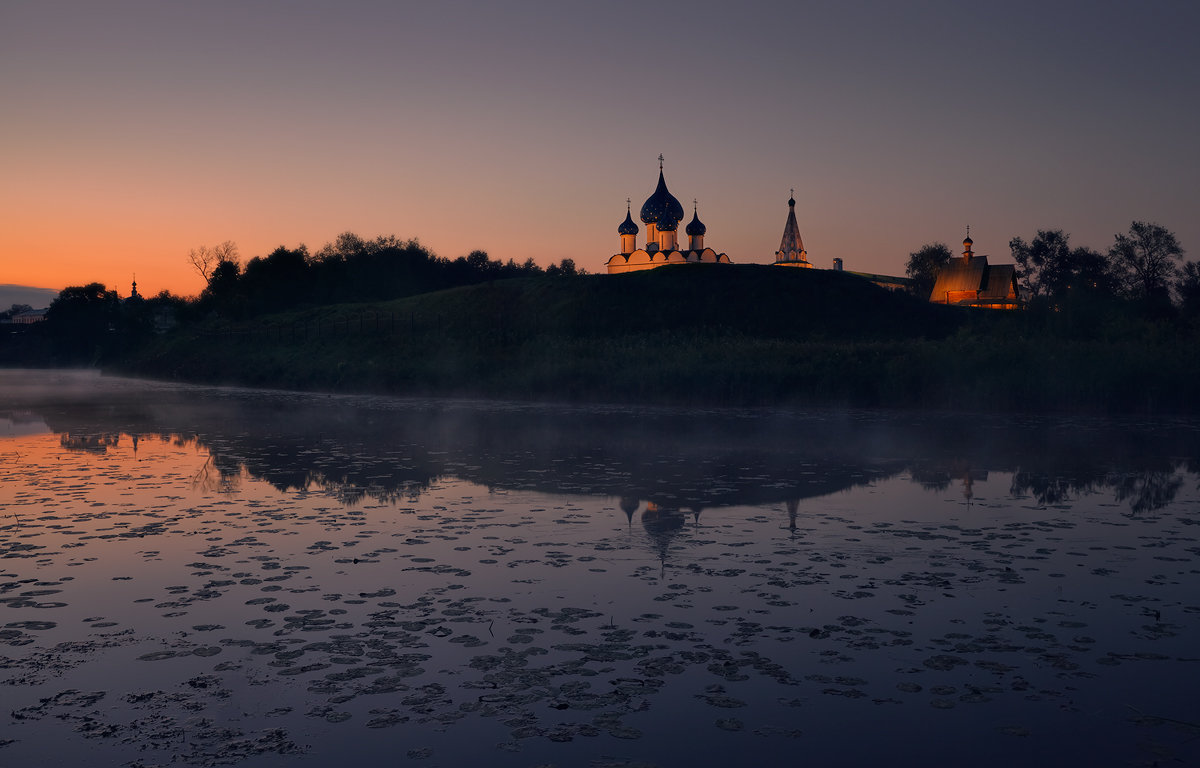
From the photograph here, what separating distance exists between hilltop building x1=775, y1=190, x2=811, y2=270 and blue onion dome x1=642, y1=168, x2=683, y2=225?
32.1 metres

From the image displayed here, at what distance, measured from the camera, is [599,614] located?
350 inches

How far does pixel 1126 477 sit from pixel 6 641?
1858cm

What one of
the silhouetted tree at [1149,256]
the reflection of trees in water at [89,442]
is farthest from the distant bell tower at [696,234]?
the reflection of trees in water at [89,442]

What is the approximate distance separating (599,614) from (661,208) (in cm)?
12518

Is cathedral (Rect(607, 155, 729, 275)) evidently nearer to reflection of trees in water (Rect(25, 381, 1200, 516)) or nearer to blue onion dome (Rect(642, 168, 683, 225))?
blue onion dome (Rect(642, 168, 683, 225))

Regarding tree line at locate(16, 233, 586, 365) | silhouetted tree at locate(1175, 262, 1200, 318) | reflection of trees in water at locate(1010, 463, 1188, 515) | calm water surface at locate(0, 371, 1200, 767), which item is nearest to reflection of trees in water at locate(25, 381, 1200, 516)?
reflection of trees in water at locate(1010, 463, 1188, 515)

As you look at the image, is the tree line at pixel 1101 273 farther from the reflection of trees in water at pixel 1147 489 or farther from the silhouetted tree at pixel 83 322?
the silhouetted tree at pixel 83 322

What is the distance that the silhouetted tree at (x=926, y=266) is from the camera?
13312 centimetres

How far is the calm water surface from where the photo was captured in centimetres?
617

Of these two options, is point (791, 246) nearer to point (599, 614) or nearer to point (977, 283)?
point (977, 283)

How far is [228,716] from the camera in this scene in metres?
6.42

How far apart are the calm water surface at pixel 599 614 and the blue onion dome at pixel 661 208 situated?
11353 centimetres

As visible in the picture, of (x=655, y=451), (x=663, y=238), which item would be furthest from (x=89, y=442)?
(x=663, y=238)

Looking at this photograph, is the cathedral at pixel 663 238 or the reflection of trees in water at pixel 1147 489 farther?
the cathedral at pixel 663 238
